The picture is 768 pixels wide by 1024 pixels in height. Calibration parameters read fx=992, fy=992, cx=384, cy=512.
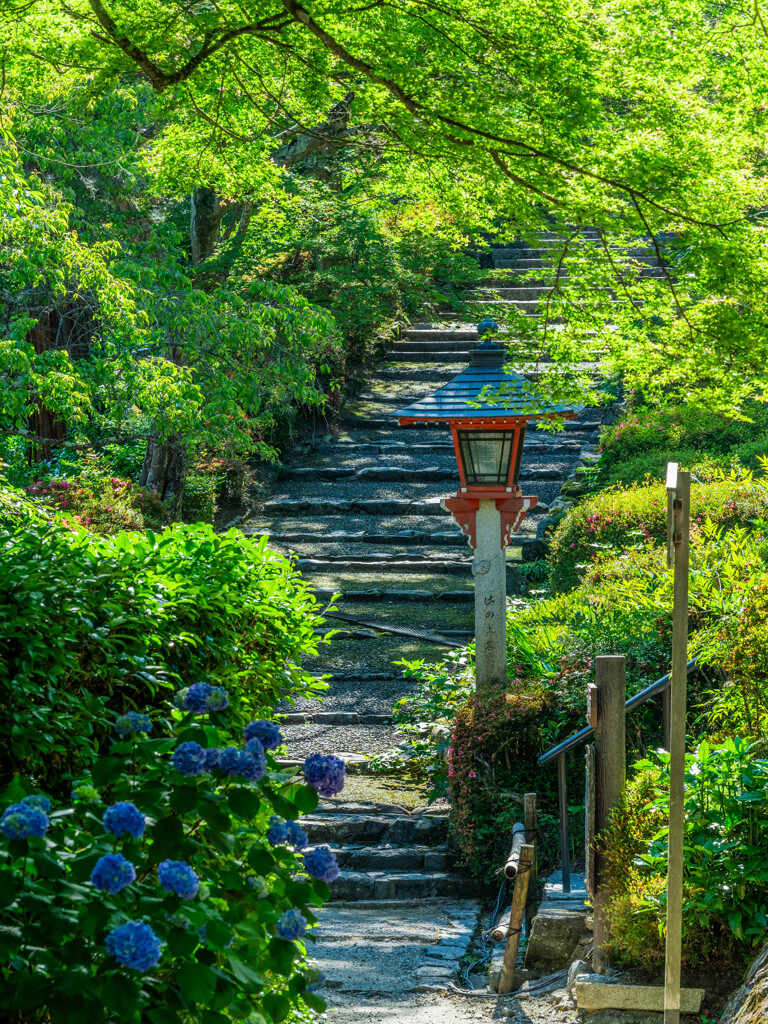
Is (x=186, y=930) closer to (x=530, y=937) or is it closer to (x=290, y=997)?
(x=290, y=997)

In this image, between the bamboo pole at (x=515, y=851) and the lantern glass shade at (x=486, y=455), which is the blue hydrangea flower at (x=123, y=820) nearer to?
the bamboo pole at (x=515, y=851)

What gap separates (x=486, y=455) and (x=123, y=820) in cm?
500

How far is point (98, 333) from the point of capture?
1161cm

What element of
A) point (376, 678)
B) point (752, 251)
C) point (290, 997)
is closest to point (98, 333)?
point (376, 678)

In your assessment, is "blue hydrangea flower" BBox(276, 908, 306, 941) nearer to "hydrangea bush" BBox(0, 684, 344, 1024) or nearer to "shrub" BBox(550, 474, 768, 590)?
"hydrangea bush" BBox(0, 684, 344, 1024)

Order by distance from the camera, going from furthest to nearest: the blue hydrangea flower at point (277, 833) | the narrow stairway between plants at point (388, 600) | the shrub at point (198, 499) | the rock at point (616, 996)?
the shrub at point (198, 499) < the narrow stairway between plants at point (388, 600) < the rock at point (616, 996) < the blue hydrangea flower at point (277, 833)

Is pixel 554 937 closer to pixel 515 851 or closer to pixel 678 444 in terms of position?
pixel 515 851

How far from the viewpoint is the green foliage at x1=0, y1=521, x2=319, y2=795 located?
2.22 m

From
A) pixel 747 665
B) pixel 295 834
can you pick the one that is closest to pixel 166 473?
pixel 747 665

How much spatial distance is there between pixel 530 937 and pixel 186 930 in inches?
145

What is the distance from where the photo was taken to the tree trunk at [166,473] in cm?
1277

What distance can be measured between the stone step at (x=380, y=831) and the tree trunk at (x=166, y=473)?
248 inches

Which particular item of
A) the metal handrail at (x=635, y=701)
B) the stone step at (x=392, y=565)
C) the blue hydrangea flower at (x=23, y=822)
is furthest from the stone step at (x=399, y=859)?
the stone step at (x=392, y=565)

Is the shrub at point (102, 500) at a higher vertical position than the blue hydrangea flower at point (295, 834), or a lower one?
higher
